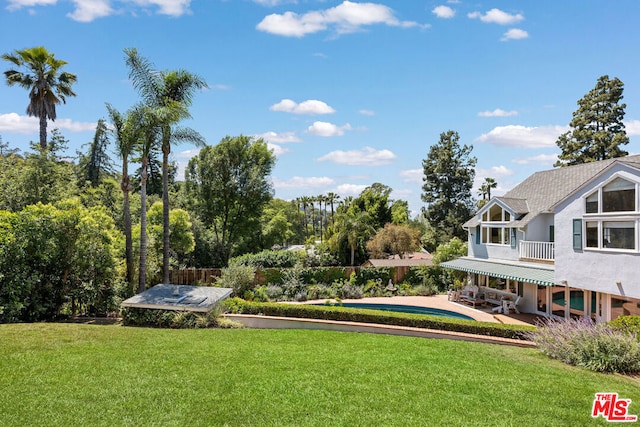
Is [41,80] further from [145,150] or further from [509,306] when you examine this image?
[509,306]

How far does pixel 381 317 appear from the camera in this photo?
49.8ft

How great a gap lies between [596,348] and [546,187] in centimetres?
1373

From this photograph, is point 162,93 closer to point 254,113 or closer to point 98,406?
point 254,113

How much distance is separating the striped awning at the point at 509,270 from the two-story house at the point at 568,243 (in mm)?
42

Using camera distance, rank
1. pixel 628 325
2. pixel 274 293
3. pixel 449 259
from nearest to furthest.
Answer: pixel 628 325 < pixel 274 293 < pixel 449 259

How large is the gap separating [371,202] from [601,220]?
3249cm

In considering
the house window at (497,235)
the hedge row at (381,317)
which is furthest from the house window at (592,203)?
the house window at (497,235)

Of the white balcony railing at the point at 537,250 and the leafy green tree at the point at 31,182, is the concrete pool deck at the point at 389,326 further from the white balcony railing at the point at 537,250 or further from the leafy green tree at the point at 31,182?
the leafy green tree at the point at 31,182

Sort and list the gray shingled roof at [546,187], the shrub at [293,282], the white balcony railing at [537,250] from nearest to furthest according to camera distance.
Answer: the white balcony railing at [537,250]
the gray shingled roof at [546,187]
the shrub at [293,282]

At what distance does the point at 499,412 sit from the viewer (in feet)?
21.5

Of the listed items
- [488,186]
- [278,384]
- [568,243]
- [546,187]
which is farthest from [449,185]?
[278,384]

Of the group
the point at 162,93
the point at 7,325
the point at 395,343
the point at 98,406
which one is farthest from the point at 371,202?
the point at 98,406

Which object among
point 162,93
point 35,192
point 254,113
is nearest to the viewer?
point 162,93

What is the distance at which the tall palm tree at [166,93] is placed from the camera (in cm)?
1867
